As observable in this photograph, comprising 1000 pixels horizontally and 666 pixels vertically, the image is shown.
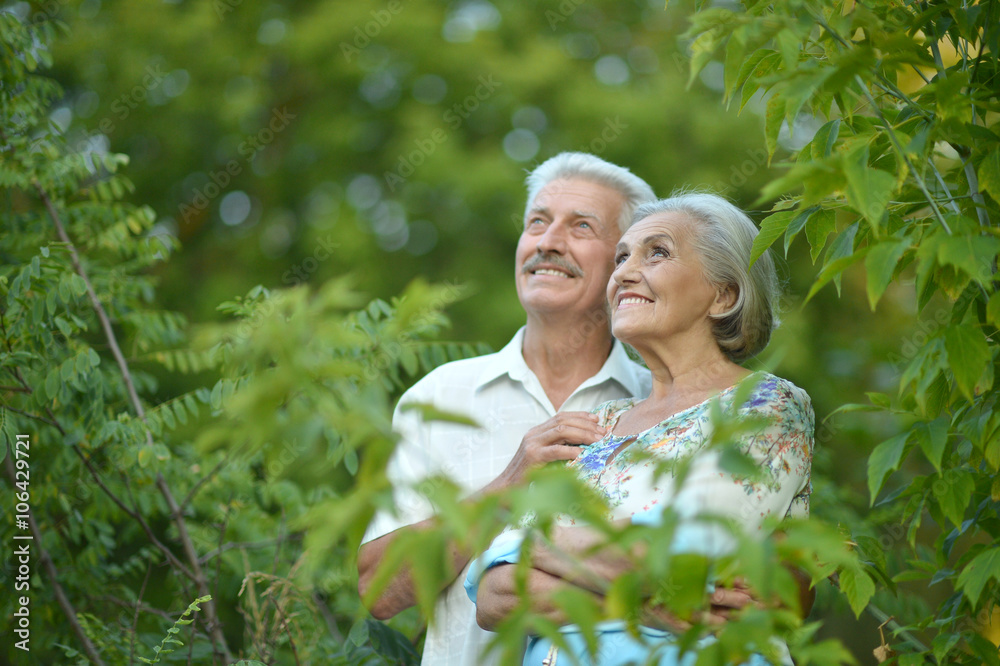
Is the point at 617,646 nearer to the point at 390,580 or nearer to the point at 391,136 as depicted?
the point at 390,580

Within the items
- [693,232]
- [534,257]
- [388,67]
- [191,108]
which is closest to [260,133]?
[191,108]

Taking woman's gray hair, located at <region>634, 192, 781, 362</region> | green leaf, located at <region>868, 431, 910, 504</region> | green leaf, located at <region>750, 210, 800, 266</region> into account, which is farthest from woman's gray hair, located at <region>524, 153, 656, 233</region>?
green leaf, located at <region>868, 431, 910, 504</region>

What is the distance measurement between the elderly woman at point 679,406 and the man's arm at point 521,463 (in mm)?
73

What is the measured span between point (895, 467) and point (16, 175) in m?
2.88

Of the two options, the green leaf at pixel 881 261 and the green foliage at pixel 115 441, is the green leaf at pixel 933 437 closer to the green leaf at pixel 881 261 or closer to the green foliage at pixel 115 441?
the green leaf at pixel 881 261

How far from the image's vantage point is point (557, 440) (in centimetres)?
229

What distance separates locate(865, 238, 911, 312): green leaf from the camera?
132cm

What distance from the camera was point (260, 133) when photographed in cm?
750

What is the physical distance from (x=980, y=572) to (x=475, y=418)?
1.45m

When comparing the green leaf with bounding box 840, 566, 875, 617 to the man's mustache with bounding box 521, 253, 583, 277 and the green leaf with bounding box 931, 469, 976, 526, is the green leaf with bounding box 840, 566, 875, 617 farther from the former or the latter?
the man's mustache with bounding box 521, 253, 583, 277

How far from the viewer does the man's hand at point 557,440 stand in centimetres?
226

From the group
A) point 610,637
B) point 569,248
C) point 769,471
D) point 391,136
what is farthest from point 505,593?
point 391,136

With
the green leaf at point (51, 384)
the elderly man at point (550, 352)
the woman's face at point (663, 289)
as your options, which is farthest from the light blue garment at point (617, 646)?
the green leaf at point (51, 384)

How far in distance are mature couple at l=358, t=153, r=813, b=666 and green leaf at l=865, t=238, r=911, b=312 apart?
31 centimetres
